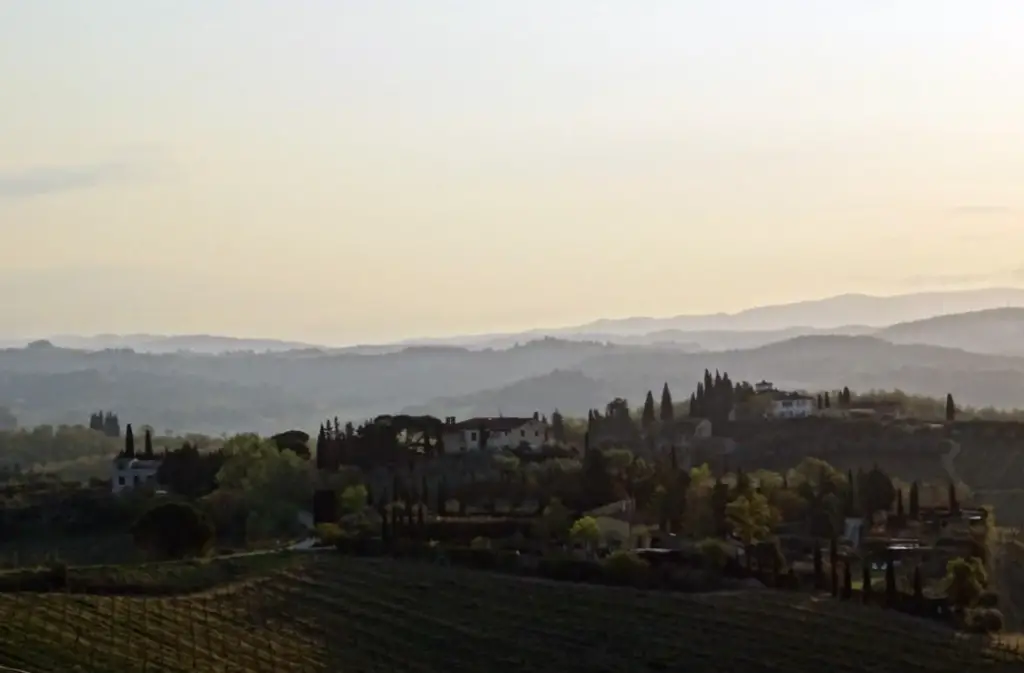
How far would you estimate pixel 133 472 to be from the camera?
8106cm

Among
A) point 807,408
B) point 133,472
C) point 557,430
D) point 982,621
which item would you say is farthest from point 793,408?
point 982,621

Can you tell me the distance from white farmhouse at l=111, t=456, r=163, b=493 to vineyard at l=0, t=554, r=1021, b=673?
26.3 m

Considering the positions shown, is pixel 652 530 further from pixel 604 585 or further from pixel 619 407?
pixel 619 407

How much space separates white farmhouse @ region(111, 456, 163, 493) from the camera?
79.3 m

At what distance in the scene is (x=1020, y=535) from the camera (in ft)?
237

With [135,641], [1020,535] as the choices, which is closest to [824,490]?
[1020,535]

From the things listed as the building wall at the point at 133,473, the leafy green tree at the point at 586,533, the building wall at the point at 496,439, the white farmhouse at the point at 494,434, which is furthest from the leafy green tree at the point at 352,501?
the building wall at the point at 496,439

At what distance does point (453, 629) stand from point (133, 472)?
35680 millimetres

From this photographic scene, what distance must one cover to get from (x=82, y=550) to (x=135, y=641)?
72.9ft

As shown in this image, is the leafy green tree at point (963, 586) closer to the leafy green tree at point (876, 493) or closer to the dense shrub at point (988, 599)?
the dense shrub at point (988, 599)

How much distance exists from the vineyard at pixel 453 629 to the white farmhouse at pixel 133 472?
1036 inches

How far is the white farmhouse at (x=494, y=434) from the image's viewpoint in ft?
280

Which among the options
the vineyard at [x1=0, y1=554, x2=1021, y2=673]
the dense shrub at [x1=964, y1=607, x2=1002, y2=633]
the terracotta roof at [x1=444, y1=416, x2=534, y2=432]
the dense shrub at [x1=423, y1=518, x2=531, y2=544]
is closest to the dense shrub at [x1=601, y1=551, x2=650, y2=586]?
the vineyard at [x1=0, y1=554, x2=1021, y2=673]

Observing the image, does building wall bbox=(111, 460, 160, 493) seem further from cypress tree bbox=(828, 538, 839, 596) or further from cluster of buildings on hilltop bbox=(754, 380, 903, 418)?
cluster of buildings on hilltop bbox=(754, 380, 903, 418)
